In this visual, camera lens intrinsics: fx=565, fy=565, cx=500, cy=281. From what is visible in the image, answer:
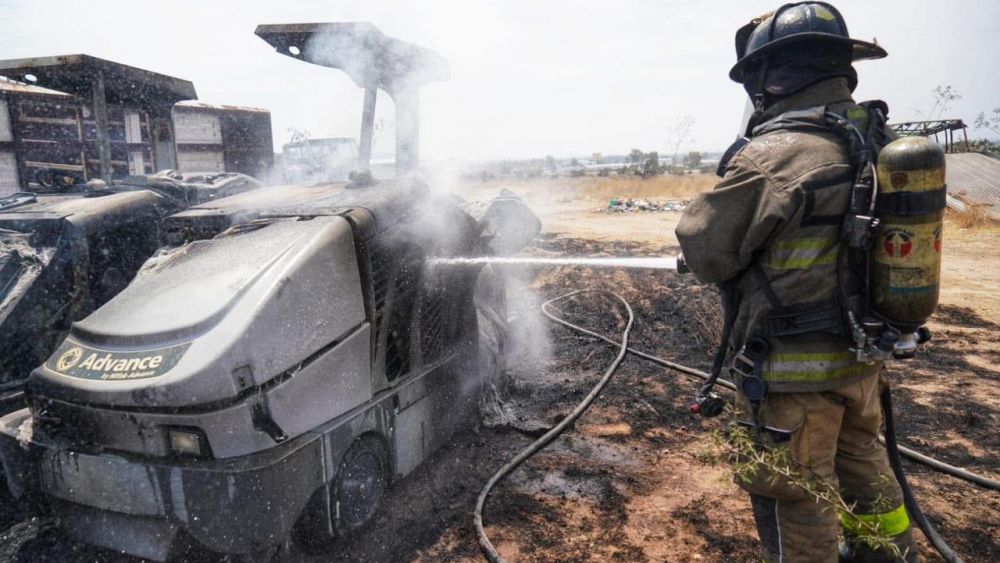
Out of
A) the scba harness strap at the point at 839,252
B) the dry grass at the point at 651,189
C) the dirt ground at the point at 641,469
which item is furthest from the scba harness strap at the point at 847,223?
the dry grass at the point at 651,189

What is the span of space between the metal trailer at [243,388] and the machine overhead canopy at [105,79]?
291 centimetres

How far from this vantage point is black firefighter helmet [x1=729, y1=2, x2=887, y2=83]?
2.12 m

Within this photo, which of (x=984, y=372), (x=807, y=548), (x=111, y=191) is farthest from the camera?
(x=984, y=372)

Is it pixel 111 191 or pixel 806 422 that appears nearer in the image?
pixel 806 422

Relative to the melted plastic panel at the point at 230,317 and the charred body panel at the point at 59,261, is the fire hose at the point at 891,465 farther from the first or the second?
the charred body panel at the point at 59,261

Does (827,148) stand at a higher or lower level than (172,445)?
higher

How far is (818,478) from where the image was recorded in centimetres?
200

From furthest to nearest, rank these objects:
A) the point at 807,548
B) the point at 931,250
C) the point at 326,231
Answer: the point at 326,231 → the point at 807,548 → the point at 931,250

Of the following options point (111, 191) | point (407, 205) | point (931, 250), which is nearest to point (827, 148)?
point (931, 250)

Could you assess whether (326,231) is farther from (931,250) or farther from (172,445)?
(931,250)

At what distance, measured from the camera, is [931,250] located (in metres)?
1.87

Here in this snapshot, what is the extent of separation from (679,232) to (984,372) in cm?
472

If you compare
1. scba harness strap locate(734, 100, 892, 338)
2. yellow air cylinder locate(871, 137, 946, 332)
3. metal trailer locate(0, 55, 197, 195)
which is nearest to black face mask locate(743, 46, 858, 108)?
scba harness strap locate(734, 100, 892, 338)

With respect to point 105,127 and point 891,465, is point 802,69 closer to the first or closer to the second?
point 891,465
